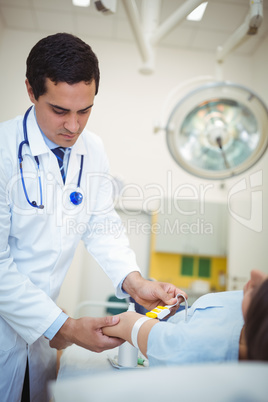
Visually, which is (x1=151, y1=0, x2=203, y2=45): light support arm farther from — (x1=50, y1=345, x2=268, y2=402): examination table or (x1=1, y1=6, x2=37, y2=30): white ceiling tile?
(x1=50, y1=345, x2=268, y2=402): examination table

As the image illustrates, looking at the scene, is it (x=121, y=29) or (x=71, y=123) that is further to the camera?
(x=121, y=29)

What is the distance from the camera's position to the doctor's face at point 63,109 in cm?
94

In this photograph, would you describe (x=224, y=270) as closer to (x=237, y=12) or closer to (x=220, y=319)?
(x=237, y=12)

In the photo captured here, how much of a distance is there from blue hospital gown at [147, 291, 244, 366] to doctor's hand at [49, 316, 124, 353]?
22 centimetres

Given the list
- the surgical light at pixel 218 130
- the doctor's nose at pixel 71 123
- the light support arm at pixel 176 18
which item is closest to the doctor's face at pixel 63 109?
the doctor's nose at pixel 71 123

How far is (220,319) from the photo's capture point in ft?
2.66

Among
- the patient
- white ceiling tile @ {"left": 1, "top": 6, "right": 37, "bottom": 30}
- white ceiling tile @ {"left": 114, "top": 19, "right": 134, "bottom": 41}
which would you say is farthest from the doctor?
white ceiling tile @ {"left": 114, "top": 19, "right": 134, "bottom": 41}

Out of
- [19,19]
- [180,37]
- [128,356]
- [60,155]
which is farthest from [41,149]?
[180,37]

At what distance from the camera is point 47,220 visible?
108cm

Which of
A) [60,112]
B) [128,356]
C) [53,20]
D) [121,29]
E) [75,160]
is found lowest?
[128,356]

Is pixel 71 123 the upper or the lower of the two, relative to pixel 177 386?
upper

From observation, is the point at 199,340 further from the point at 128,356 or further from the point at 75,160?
the point at 75,160

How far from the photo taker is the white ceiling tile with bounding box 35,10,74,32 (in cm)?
198

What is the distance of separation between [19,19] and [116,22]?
90cm
